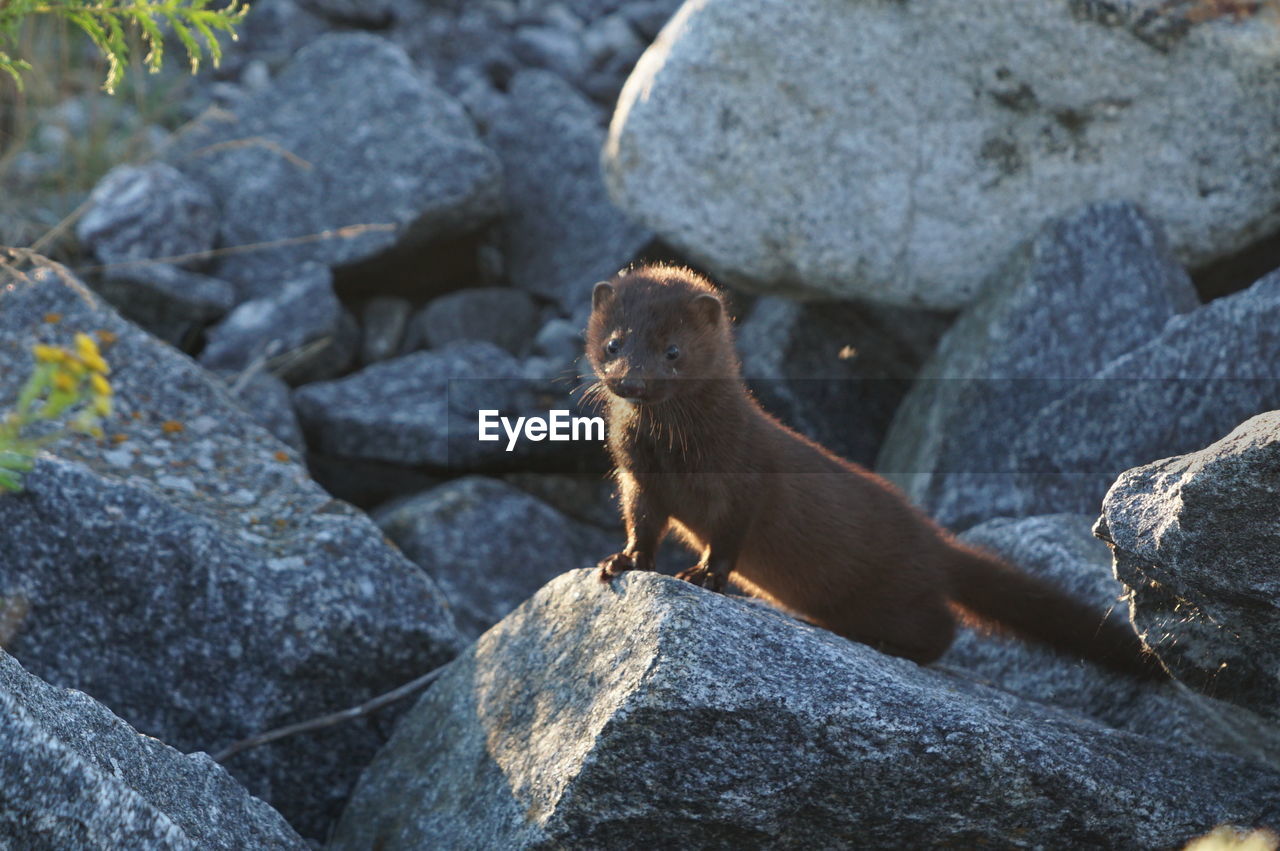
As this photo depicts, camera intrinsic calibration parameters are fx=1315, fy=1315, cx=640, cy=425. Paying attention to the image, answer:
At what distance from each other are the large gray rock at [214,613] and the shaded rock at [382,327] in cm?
306

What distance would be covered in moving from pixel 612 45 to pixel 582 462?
452cm

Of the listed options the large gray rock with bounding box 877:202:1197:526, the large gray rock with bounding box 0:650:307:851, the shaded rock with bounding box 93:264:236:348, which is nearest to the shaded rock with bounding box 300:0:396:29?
the shaded rock with bounding box 93:264:236:348

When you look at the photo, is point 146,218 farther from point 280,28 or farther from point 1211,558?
point 1211,558

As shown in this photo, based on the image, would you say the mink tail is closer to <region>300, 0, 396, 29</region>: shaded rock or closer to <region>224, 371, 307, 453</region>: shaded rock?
<region>224, 371, 307, 453</region>: shaded rock

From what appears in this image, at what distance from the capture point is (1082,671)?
4535 mm

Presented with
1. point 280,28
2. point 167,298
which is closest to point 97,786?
point 167,298

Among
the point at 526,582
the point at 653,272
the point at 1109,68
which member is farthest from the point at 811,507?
the point at 1109,68

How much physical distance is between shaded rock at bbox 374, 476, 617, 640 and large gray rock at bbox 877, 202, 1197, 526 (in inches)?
69.8

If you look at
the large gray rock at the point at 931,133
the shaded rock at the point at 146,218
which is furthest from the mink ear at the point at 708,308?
the shaded rock at the point at 146,218

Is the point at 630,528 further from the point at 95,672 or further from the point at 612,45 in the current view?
the point at 612,45

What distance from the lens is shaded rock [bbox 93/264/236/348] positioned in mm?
7141

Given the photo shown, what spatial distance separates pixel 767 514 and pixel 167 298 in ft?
13.8

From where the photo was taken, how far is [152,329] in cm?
732

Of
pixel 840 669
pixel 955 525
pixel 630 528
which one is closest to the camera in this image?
pixel 840 669
